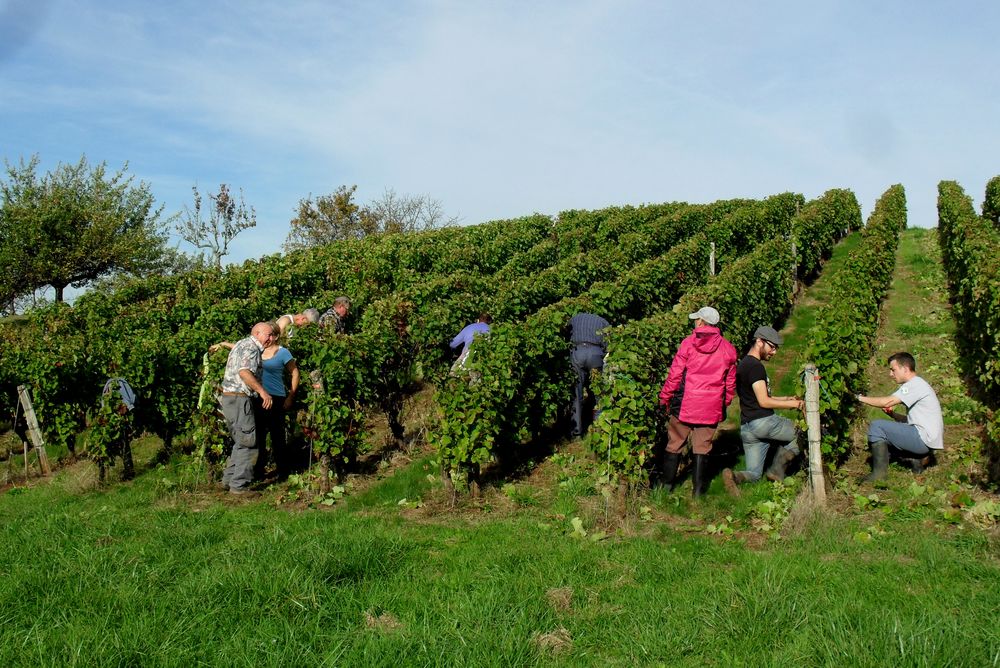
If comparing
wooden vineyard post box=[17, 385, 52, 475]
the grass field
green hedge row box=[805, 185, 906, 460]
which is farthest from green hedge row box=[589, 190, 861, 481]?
wooden vineyard post box=[17, 385, 52, 475]

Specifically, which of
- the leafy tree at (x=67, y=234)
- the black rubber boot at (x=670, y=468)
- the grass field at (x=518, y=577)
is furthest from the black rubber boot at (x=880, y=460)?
the leafy tree at (x=67, y=234)

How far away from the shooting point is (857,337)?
8438 millimetres

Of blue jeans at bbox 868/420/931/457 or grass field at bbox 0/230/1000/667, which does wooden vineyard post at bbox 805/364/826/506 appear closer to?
grass field at bbox 0/230/1000/667

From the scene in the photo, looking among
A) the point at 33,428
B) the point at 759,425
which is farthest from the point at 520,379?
the point at 33,428

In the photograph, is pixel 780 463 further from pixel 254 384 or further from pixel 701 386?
pixel 254 384

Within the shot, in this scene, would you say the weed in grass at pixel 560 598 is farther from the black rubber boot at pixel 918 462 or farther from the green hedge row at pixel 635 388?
the black rubber boot at pixel 918 462

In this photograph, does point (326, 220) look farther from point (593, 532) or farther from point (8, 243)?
point (593, 532)

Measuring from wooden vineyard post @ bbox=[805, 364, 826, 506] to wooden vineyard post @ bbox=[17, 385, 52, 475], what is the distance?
856cm

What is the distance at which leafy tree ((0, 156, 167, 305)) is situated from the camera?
30500mm

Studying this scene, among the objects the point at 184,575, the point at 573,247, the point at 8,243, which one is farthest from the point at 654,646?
the point at 8,243

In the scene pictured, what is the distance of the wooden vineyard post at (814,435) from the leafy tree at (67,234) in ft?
103

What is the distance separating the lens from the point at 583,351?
9344 millimetres

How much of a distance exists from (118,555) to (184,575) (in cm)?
71

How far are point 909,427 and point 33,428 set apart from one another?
9520mm
